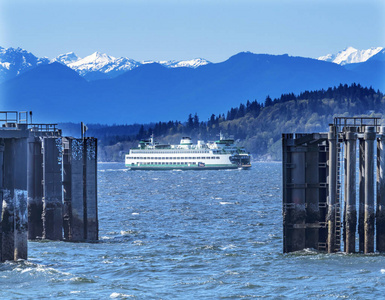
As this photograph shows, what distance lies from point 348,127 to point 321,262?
6.51 m

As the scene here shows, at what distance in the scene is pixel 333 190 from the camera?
36000mm

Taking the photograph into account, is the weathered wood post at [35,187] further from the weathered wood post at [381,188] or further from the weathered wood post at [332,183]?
the weathered wood post at [381,188]

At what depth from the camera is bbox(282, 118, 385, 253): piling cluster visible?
35.9 meters

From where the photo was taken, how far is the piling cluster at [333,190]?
35938 millimetres

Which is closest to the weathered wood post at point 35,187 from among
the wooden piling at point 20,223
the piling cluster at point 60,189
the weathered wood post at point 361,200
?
the piling cluster at point 60,189

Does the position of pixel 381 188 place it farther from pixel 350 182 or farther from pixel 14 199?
pixel 14 199

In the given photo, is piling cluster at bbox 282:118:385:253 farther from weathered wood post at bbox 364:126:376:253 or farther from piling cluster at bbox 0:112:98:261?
piling cluster at bbox 0:112:98:261

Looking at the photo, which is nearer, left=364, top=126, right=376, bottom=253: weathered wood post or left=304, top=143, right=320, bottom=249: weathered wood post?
left=364, top=126, right=376, bottom=253: weathered wood post

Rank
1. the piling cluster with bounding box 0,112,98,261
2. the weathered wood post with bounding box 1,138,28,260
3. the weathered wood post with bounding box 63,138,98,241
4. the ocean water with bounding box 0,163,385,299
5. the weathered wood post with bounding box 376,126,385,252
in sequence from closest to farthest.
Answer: the ocean water with bounding box 0,163,385,299, the weathered wood post with bounding box 1,138,28,260, the weathered wood post with bounding box 376,126,385,252, the weathered wood post with bounding box 63,138,98,241, the piling cluster with bounding box 0,112,98,261

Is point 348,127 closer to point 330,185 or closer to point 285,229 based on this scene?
point 330,185

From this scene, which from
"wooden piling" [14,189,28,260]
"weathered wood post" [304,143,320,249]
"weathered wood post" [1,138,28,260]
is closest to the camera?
"weathered wood post" [1,138,28,260]

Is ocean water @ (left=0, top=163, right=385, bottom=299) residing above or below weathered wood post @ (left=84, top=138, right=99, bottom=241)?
below

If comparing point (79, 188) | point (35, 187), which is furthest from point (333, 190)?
point (35, 187)

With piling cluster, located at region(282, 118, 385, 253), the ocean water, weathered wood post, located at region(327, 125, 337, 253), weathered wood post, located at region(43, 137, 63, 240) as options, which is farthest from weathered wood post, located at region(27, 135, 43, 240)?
weathered wood post, located at region(327, 125, 337, 253)
